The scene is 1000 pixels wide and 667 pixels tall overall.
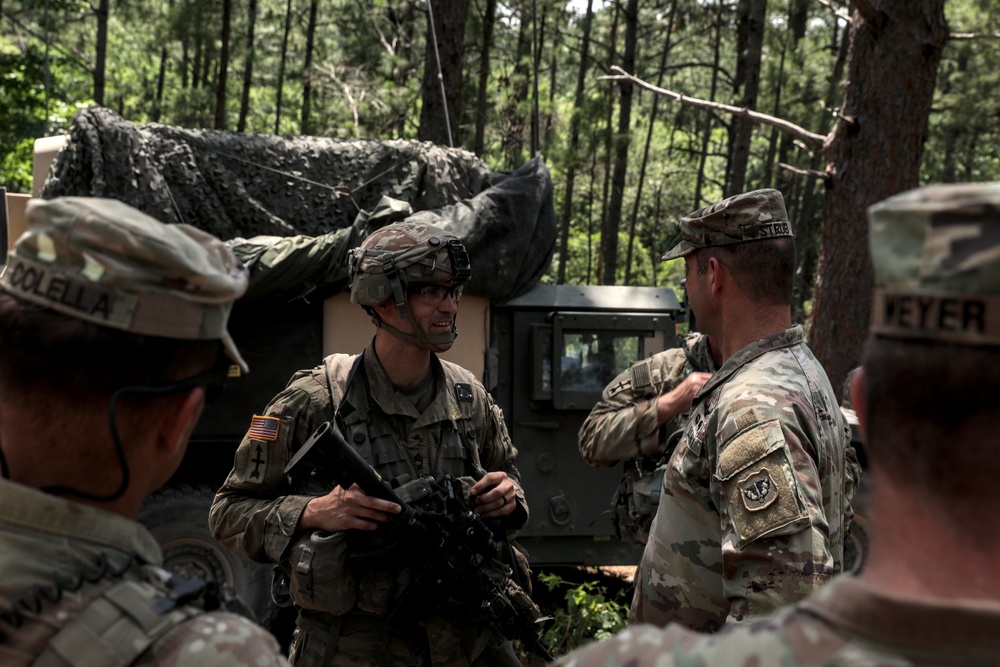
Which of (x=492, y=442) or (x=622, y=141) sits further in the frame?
(x=622, y=141)

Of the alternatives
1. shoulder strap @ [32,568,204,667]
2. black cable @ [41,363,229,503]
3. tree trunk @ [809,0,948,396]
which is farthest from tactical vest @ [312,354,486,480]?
tree trunk @ [809,0,948,396]

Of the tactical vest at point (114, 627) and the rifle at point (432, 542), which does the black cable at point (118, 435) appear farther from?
the rifle at point (432, 542)

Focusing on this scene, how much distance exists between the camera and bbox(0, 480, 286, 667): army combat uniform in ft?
4.25

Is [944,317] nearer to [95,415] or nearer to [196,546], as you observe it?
[95,415]

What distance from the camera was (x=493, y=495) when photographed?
3131 mm

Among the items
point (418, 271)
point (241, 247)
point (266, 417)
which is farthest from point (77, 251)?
point (241, 247)

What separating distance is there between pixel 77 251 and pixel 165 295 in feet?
0.45

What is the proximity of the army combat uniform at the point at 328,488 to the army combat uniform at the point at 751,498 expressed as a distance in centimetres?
68

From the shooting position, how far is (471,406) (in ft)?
11.0

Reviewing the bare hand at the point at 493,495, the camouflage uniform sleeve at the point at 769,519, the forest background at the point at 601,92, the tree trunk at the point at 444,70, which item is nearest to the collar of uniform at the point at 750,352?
the camouflage uniform sleeve at the point at 769,519

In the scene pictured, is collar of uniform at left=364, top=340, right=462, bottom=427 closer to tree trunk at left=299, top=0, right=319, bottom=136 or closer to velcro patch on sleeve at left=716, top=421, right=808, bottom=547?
velcro patch on sleeve at left=716, top=421, right=808, bottom=547

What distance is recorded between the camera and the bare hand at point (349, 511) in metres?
2.85

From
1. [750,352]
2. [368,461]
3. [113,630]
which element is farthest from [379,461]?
[113,630]

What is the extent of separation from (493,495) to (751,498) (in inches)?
40.1
